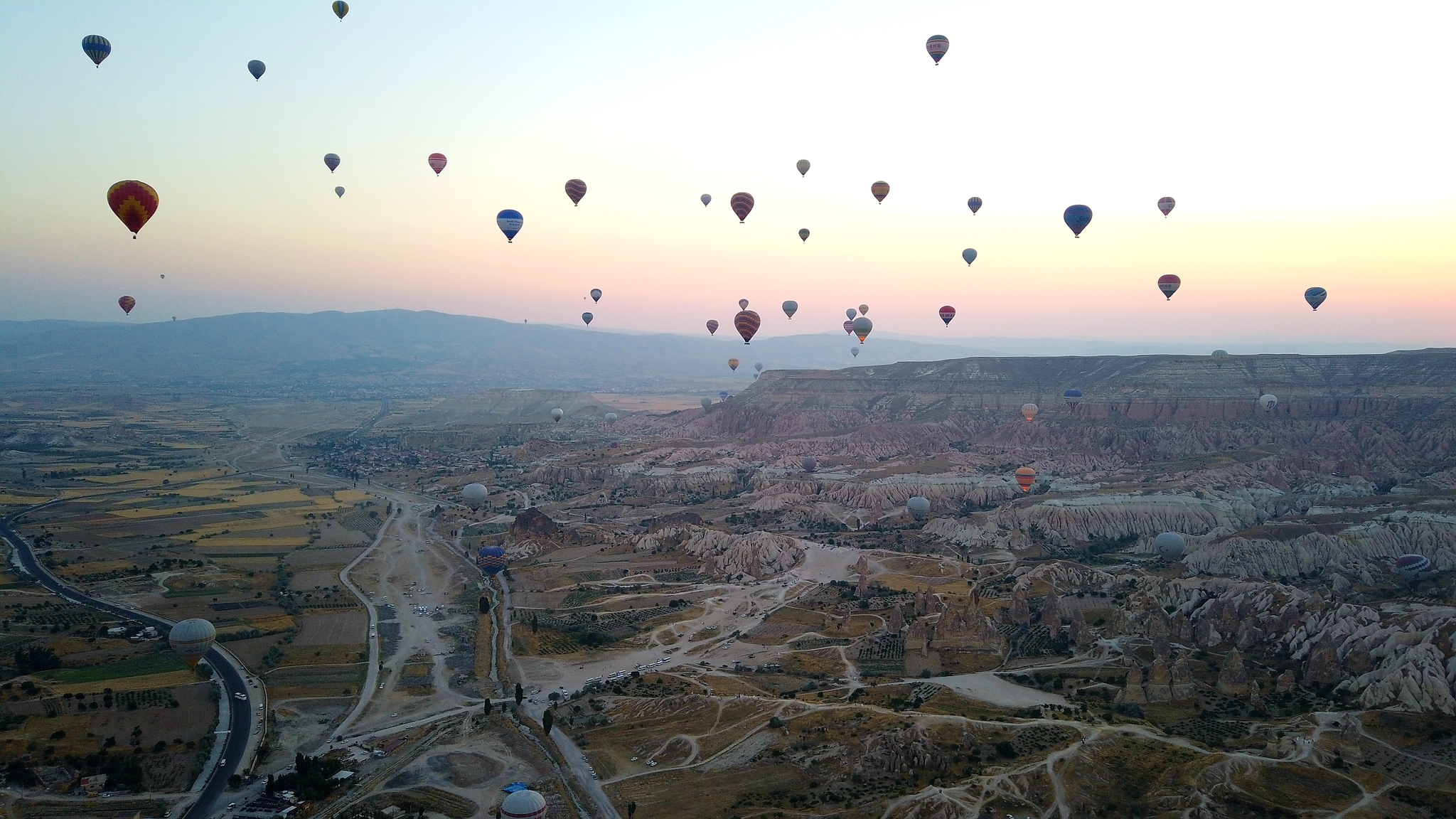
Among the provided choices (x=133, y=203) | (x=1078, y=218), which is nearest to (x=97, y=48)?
(x=133, y=203)

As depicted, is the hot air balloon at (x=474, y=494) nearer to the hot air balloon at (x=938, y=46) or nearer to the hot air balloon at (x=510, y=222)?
the hot air balloon at (x=510, y=222)

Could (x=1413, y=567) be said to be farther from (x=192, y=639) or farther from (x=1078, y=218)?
(x=192, y=639)

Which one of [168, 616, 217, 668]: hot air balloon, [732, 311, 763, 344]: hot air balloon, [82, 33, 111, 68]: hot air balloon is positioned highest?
[82, 33, 111, 68]: hot air balloon

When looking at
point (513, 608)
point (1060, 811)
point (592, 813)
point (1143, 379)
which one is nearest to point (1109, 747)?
point (1060, 811)

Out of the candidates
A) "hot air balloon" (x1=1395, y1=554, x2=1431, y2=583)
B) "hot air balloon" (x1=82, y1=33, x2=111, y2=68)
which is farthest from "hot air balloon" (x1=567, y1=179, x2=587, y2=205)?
"hot air balloon" (x1=1395, y1=554, x2=1431, y2=583)

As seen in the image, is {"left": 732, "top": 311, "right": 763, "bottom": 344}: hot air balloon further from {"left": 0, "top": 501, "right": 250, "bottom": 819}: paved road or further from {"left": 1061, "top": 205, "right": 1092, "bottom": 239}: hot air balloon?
{"left": 0, "top": 501, "right": 250, "bottom": 819}: paved road
